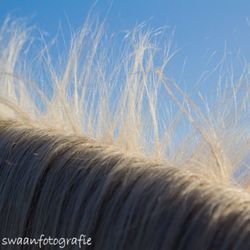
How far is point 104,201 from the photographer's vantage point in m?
0.98

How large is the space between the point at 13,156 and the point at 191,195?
0.46m

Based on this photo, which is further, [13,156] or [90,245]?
[13,156]

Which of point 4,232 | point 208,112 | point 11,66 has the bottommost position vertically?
point 4,232

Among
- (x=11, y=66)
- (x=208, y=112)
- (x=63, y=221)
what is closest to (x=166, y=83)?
(x=208, y=112)

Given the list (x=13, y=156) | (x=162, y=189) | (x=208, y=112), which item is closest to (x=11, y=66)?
(x=13, y=156)

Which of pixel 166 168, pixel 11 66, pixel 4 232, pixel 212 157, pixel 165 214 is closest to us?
pixel 165 214

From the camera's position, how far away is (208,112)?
1354 mm

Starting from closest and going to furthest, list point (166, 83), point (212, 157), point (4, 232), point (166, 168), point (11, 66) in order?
1. point (166, 168)
2. point (4, 232)
3. point (212, 157)
4. point (166, 83)
5. point (11, 66)

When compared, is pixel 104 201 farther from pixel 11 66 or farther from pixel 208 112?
pixel 11 66

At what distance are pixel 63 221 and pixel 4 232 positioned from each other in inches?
7.4

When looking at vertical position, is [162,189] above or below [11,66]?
below

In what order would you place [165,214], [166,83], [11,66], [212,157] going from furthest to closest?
[11,66]
[166,83]
[212,157]
[165,214]

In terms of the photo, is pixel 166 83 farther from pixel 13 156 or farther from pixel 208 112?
pixel 13 156

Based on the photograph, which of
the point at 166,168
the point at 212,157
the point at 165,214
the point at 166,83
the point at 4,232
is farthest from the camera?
the point at 166,83
